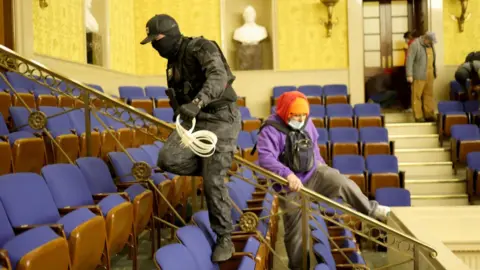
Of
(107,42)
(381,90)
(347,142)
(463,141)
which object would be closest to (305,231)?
(347,142)

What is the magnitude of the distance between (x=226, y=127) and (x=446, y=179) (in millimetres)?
3380

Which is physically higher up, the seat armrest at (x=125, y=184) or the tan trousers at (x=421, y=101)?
the tan trousers at (x=421, y=101)

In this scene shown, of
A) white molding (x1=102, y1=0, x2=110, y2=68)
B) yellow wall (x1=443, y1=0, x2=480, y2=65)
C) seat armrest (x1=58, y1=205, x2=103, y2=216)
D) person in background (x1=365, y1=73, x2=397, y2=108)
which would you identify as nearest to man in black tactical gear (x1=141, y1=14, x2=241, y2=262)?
seat armrest (x1=58, y1=205, x2=103, y2=216)

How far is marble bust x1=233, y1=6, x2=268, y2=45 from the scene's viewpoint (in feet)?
22.5

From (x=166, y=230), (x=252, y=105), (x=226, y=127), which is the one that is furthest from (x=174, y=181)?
(x=252, y=105)

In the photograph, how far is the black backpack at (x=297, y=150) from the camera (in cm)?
250

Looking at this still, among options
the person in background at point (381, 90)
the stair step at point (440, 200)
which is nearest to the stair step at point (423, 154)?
the stair step at point (440, 200)

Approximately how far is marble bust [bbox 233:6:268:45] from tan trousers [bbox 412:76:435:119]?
1.86m

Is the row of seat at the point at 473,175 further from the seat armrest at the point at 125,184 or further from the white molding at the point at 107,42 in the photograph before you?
the white molding at the point at 107,42

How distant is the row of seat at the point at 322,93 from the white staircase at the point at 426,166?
585 millimetres

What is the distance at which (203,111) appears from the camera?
1.98 meters

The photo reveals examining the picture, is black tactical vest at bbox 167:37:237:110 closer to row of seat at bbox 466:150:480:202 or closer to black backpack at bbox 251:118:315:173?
black backpack at bbox 251:118:315:173

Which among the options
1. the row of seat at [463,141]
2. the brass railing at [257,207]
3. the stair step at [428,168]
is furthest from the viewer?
the stair step at [428,168]

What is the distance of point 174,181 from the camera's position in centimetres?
274
